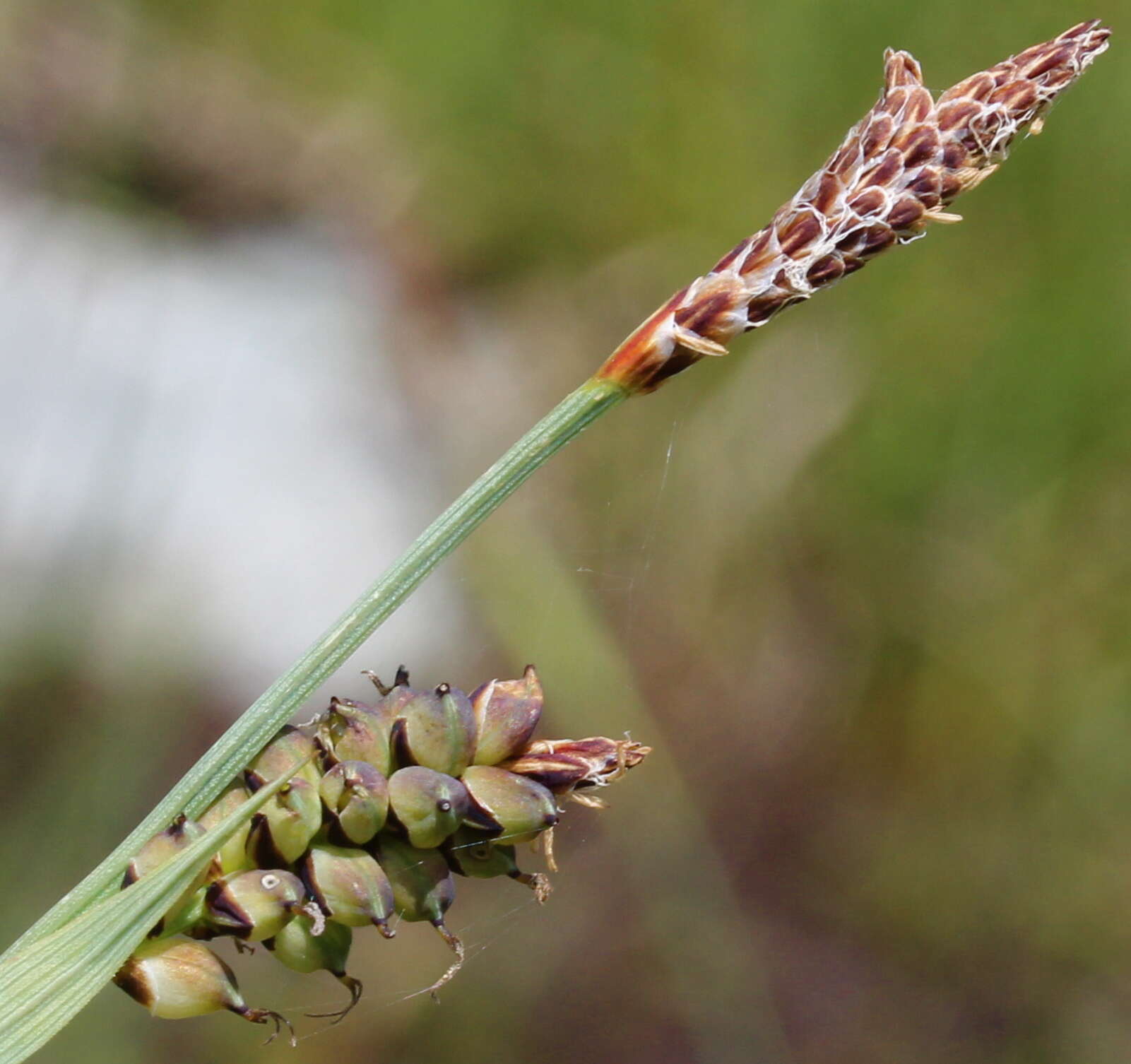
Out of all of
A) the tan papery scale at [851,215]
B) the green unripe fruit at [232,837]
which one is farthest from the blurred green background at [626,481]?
the tan papery scale at [851,215]

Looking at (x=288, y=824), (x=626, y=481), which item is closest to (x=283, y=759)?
(x=288, y=824)

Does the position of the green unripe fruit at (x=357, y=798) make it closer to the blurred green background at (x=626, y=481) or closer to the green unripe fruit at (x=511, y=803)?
the green unripe fruit at (x=511, y=803)

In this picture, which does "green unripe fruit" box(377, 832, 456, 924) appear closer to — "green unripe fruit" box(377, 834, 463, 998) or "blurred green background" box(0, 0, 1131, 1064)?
"green unripe fruit" box(377, 834, 463, 998)

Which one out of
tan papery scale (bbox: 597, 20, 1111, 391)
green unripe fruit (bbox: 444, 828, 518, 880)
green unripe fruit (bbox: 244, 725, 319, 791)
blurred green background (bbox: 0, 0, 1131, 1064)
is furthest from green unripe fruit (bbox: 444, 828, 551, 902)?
blurred green background (bbox: 0, 0, 1131, 1064)

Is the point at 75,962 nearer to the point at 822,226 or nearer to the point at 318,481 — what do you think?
the point at 822,226

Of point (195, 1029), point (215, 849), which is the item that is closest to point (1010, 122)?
point (215, 849)
